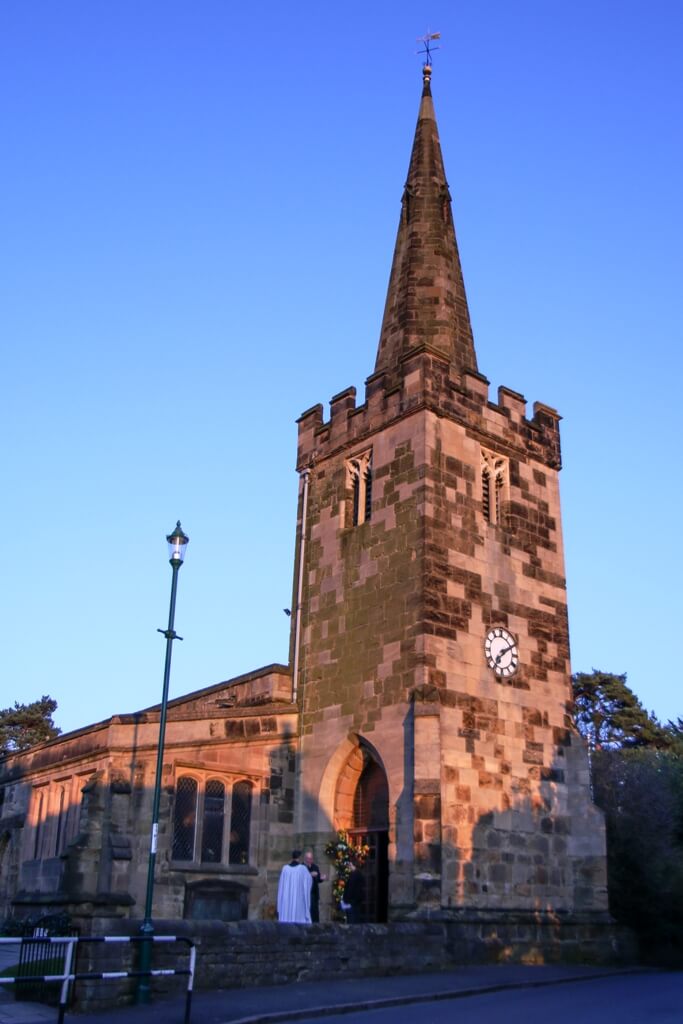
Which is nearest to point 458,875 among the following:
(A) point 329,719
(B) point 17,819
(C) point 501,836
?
(C) point 501,836

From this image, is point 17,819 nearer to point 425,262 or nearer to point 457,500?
point 457,500

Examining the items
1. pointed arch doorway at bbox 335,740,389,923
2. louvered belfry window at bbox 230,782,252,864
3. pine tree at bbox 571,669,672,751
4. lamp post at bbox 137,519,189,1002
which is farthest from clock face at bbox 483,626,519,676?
pine tree at bbox 571,669,672,751

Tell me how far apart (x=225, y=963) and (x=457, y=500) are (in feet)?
34.7

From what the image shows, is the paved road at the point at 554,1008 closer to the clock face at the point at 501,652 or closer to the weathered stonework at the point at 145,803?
the weathered stonework at the point at 145,803

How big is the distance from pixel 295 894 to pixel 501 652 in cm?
648

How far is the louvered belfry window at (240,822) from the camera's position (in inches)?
769

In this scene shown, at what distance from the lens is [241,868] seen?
19.3 m

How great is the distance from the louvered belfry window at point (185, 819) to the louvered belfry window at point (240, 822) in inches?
34.8

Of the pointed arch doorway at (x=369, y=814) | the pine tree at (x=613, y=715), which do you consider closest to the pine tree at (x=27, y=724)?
the pine tree at (x=613, y=715)

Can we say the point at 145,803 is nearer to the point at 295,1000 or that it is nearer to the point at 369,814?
the point at 369,814

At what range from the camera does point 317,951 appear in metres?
13.7

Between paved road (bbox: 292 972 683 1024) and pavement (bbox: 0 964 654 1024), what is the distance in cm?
19

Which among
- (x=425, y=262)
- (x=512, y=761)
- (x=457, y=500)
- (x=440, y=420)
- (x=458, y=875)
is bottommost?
(x=458, y=875)

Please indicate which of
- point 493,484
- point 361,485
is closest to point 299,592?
point 361,485
